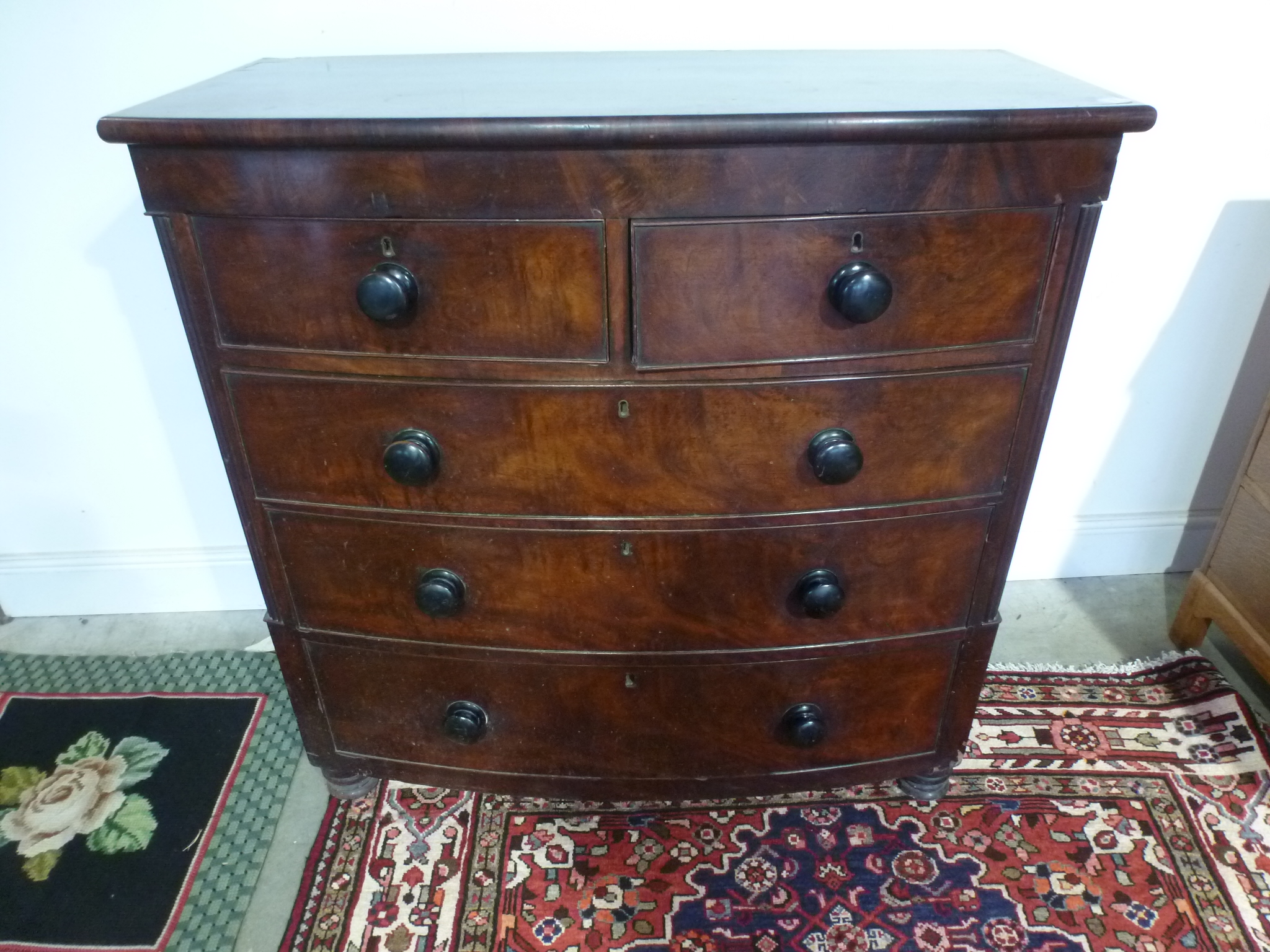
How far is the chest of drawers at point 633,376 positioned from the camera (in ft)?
2.63

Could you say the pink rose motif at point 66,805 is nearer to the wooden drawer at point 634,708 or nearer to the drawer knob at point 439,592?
the wooden drawer at point 634,708

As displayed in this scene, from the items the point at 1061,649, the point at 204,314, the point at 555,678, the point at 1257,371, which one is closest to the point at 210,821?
the point at 555,678

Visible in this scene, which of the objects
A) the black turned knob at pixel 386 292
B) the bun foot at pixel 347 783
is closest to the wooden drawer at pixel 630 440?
the black turned knob at pixel 386 292

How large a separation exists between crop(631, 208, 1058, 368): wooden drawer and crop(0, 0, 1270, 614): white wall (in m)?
0.57

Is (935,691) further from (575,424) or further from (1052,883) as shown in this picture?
(575,424)

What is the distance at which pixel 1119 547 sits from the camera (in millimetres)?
1783

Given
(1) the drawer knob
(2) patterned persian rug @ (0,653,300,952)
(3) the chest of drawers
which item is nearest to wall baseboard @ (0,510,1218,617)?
(2) patterned persian rug @ (0,653,300,952)

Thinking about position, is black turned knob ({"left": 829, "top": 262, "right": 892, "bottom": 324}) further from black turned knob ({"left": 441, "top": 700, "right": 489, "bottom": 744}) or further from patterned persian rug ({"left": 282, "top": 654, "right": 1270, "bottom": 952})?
patterned persian rug ({"left": 282, "top": 654, "right": 1270, "bottom": 952})

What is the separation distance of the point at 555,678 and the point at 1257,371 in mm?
1398

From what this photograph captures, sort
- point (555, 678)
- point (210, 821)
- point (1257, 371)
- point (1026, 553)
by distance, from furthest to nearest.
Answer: point (1026, 553) → point (1257, 371) → point (210, 821) → point (555, 678)

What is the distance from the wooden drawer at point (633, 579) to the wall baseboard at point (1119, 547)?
0.79 m

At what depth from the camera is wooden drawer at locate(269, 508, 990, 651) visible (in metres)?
1.02

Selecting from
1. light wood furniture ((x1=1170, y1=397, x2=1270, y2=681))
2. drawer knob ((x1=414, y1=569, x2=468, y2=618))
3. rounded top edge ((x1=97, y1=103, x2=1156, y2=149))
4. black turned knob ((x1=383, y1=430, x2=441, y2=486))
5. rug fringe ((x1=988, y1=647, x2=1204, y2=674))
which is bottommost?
rug fringe ((x1=988, y1=647, x2=1204, y2=674))

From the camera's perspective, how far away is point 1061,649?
5.37 ft
